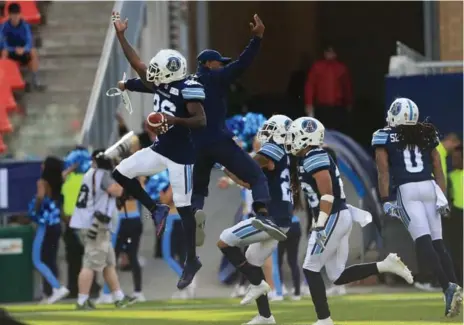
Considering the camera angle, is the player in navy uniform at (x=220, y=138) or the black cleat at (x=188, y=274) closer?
the black cleat at (x=188, y=274)

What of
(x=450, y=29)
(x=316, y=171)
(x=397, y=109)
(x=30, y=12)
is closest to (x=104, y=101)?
(x=30, y=12)

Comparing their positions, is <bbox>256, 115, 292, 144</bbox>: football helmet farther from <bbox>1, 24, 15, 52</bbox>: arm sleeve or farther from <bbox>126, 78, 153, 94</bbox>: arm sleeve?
<bbox>1, 24, 15, 52</bbox>: arm sleeve

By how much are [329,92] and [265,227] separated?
10.7 metres

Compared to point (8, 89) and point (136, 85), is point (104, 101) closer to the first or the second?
point (8, 89)

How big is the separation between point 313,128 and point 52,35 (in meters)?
11.8

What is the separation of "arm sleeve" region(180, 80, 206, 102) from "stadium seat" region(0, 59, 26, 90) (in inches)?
382

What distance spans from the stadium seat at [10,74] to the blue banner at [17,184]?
2.64 m

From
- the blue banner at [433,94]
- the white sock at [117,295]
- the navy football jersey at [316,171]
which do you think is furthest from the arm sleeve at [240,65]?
the blue banner at [433,94]

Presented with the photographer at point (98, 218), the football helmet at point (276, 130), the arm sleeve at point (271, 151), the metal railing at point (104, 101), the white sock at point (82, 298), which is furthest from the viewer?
the metal railing at point (104, 101)

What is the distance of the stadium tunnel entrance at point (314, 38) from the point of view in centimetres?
2789

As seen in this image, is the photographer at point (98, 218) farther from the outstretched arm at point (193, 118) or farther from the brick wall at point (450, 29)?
the brick wall at point (450, 29)

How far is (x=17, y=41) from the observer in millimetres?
23062

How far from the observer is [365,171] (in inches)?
830

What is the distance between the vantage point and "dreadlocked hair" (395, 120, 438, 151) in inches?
577
